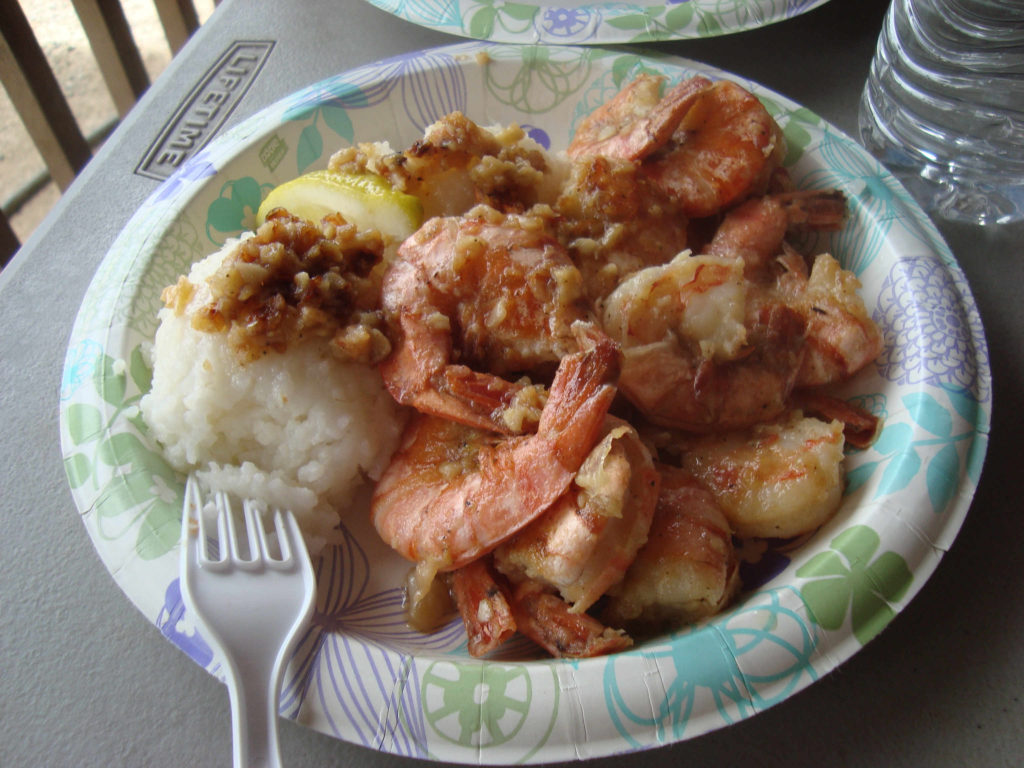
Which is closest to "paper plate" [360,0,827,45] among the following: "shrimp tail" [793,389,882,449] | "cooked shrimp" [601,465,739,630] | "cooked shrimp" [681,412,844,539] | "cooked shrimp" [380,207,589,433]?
"cooked shrimp" [380,207,589,433]

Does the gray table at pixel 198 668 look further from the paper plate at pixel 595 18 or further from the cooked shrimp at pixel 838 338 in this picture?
the paper plate at pixel 595 18

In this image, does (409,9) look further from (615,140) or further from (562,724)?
(562,724)

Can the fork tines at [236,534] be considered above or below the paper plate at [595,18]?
below

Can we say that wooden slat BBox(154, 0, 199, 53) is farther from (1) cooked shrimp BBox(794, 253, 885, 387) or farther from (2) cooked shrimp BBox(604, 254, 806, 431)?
(1) cooked shrimp BBox(794, 253, 885, 387)

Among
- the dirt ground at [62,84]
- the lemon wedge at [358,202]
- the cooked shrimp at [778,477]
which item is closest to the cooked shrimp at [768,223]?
the cooked shrimp at [778,477]

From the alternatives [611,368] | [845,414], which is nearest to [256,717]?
[611,368]

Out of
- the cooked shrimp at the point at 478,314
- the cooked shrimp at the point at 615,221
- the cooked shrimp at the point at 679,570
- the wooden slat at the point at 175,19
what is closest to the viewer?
the cooked shrimp at the point at 679,570
